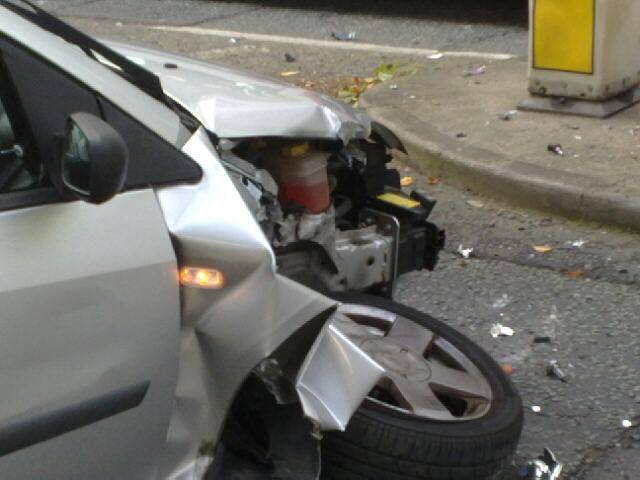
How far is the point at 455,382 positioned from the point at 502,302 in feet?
4.74

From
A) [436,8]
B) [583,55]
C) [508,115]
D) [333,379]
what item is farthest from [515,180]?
[436,8]

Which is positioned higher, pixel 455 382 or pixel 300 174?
pixel 300 174

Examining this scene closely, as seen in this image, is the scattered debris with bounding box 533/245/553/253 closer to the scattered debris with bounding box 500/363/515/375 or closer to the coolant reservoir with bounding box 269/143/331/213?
the scattered debris with bounding box 500/363/515/375

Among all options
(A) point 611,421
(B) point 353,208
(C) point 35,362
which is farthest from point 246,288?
(A) point 611,421

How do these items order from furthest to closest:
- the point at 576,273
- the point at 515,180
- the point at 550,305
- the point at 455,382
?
the point at 515,180 → the point at 576,273 → the point at 550,305 → the point at 455,382

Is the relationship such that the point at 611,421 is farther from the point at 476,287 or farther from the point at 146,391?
the point at 146,391

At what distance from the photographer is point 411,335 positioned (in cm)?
400

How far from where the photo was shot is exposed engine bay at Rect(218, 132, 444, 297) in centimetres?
369

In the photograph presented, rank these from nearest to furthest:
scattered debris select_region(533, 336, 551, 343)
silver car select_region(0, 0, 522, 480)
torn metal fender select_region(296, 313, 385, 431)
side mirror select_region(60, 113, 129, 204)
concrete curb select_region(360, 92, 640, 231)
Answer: side mirror select_region(60, 113, 129, 204), silver car select_region(0, 0, 522, 480), torn metal fender select_region(296, 313, 385, 431), scattered debris select_region(533, 336, 551, 343), concrete curb select_region(360, 92, 640, 231)

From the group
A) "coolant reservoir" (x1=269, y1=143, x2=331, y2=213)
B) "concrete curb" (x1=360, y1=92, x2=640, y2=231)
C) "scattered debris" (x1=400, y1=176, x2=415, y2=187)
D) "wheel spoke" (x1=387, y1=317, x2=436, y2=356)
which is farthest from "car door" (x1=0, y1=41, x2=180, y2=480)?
"scattered debris" (x1=400, y1=176, x2=415, y2=187)

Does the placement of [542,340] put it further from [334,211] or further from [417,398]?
[417,398]

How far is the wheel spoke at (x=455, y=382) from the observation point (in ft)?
12.4

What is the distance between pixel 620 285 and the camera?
532cm

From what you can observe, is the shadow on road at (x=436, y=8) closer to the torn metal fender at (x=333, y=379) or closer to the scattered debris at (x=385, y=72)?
the scattered debris at (x=385, y=72)
